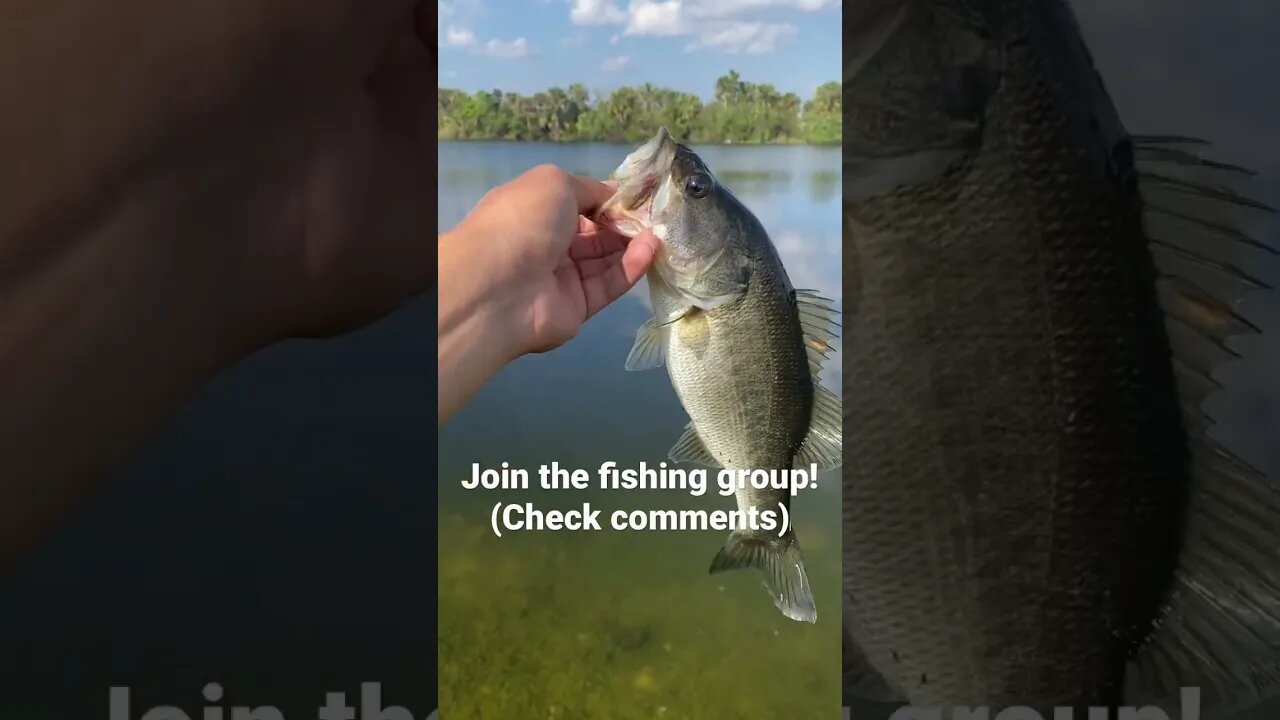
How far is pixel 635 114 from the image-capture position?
4.56 ft

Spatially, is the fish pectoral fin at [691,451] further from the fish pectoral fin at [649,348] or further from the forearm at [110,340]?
the forearm at [110,340]

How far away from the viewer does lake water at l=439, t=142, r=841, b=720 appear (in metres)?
1.40

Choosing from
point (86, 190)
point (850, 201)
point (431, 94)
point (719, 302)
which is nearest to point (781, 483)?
point (719, 302)

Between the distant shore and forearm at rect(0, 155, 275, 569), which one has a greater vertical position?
the distant shore

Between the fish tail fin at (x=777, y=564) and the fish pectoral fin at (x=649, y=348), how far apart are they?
11.8 inches

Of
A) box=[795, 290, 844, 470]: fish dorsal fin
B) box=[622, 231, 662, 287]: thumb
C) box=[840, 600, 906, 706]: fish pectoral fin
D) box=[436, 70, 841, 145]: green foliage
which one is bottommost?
box=[840, 600, 906, 706]: fish pectoral fin

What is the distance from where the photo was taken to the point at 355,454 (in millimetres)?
1410

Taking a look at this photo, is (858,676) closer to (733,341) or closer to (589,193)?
(733,341)

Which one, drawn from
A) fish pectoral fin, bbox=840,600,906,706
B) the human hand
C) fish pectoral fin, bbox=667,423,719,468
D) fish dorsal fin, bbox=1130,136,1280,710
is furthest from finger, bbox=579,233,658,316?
fish dorsal fin, bbox=1130,136,1280,710

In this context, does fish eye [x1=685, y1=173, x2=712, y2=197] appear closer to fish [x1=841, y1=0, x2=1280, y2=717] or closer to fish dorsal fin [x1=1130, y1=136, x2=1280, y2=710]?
fish [x1=841, y1=0, x2=1280, y2=717]

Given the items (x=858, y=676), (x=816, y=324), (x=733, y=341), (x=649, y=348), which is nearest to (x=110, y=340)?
(x=649, y=348)

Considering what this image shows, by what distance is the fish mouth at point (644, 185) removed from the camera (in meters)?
1.26

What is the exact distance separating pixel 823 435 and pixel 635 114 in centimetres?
57

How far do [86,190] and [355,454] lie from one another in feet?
1.86
